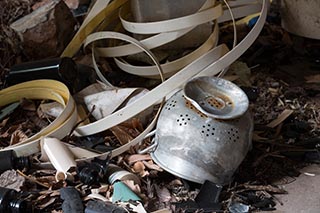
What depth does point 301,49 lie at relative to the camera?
3166 mm

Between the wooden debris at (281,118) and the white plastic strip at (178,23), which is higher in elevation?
the white plastic strip at (178,23)

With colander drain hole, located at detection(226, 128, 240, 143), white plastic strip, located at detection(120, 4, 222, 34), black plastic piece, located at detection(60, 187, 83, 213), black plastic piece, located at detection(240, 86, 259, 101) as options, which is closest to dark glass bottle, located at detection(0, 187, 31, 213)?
black plastic piece, located at detection(60, 187, 83, 213)

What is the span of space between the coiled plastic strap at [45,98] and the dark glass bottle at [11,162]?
0.05 metres

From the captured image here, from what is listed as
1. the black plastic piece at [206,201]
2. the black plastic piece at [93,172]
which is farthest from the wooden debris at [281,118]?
the black plastic piece at [93,172]

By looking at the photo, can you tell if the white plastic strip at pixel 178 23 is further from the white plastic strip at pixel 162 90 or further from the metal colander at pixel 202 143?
the metal colander at pixel 202 143

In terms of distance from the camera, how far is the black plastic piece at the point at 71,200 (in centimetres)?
192

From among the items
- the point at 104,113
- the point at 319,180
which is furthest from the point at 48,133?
the point at 319,180

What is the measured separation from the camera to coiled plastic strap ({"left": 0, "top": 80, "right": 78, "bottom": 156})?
226 cm

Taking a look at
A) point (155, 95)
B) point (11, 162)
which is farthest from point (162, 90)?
point (11, 162)

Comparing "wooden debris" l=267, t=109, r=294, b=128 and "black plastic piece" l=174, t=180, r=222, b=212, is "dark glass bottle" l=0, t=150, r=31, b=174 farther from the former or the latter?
"wooden debris" l=267, t=109, r=294, b=128

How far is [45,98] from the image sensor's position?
2.61 metres

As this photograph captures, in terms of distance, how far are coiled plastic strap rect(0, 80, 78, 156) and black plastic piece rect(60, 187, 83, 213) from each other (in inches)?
12.7

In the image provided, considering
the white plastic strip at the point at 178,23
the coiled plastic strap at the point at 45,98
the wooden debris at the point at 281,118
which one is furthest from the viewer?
the white plastic strip at the point at 178,23

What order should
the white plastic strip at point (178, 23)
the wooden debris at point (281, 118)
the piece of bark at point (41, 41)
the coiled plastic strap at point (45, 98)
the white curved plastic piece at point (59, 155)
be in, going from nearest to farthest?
the white curved plastic piece at point (59, 155) → the coiled plastic strap at point (45, 98) → the wooden debris at point (281, 118) → the white plastic strip at point (178, 23) → the piece of bark at point (41, 41)
